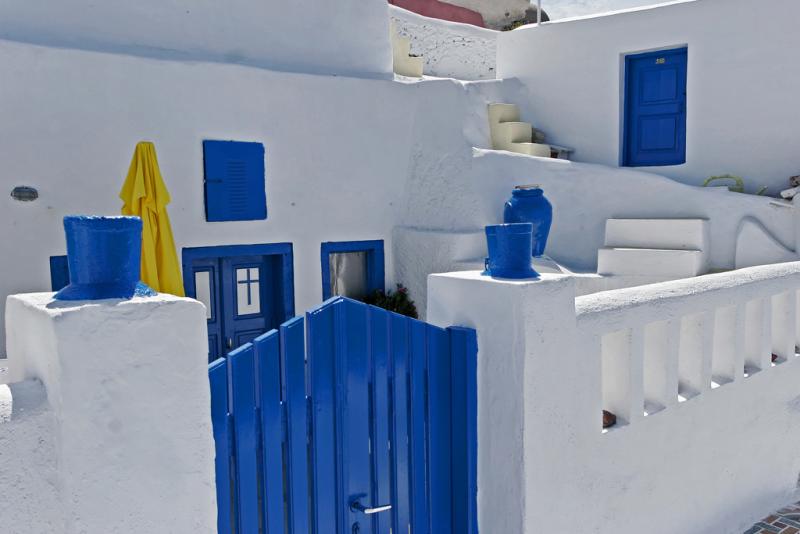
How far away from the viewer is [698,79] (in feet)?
33.0

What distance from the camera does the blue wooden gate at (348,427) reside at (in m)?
2.66

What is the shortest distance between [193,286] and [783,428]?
5.81 m

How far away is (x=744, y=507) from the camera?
478cm

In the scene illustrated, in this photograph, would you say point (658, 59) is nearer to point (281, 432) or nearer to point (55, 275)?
point (55, 275)

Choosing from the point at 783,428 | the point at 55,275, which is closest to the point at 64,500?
the point at 783,428

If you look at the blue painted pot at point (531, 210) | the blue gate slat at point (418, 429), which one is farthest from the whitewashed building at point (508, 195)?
the blue painted pot at point (531, 210)

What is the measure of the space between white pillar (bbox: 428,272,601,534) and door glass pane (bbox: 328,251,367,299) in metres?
5.80

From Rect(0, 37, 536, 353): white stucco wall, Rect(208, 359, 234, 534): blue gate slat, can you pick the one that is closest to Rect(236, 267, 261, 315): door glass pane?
Rect(0, 37, 536, 353): white stucco wall

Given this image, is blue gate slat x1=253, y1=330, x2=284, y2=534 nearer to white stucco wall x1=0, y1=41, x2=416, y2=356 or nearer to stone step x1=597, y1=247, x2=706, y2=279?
white stucco wall x1=0, y1=41, x2=416, y2=356

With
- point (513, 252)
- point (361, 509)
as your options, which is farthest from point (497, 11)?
point (361, 509)

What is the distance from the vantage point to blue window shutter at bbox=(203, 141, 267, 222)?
25.9ft

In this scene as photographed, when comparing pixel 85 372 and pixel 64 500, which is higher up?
pixel 85 372

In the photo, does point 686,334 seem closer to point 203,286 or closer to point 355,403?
point 355,403

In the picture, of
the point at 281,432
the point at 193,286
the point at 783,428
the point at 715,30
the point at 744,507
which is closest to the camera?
the point at 281,432
